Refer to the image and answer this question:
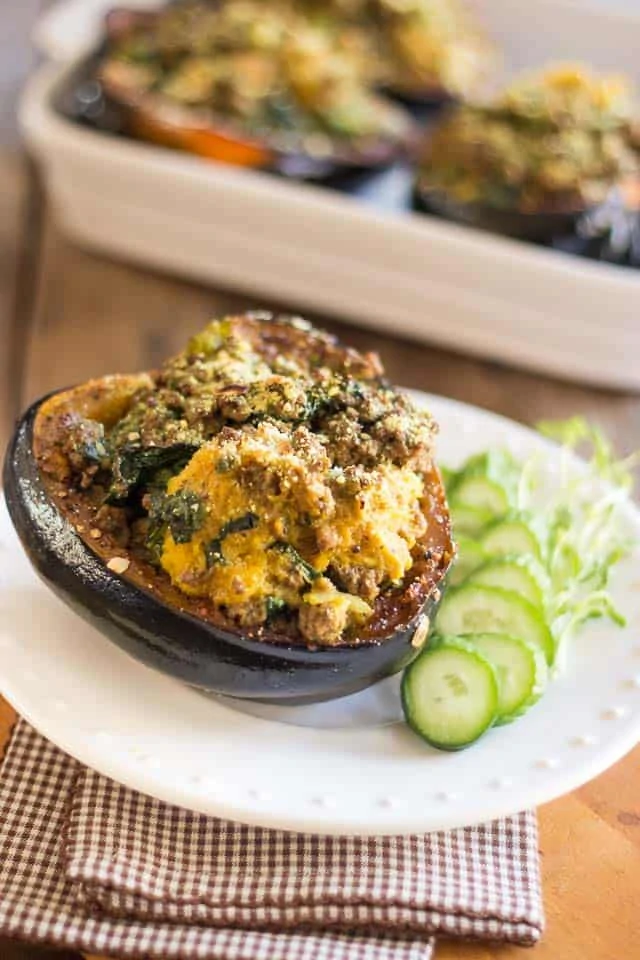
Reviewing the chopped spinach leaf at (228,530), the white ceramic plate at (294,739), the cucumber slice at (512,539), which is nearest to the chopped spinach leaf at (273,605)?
the chopped spinach leaf at (228,530)

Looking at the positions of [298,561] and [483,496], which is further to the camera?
[483,496]

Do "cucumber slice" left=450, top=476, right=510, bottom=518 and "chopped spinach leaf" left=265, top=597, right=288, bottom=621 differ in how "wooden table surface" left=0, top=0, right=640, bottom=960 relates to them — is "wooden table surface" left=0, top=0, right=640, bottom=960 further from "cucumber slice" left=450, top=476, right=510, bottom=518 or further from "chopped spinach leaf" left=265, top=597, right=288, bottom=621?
"chopped spinach leaf" left=265, top=597, right=288, bottom=621

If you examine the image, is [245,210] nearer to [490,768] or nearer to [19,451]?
[19,451]

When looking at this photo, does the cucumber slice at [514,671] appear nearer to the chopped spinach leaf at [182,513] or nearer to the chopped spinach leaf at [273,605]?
the chopped spinach leaf at [273,605]

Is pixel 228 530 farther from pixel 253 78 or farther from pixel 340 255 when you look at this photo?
pixel 253 78

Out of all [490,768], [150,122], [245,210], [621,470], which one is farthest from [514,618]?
[150,122]

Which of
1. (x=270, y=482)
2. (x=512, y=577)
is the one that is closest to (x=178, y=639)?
(x=270, y=482)
